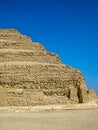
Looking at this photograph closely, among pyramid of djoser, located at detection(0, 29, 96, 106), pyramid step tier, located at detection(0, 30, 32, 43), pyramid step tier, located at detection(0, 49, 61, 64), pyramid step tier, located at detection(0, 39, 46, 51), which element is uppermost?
pyramid step tier, located at detection(0, 30, 32, 43)

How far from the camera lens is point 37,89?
27594 millimetres

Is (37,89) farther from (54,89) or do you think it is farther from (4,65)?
(4,65)

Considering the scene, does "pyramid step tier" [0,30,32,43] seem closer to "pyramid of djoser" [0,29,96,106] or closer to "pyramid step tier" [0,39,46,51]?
"pyramid step tier" [0,39,46,51]

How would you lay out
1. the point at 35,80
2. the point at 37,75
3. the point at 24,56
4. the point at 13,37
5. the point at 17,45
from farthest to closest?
the point at 13,37 → the point at 17,45 → the point at 24,56 → the point at 37,75 → the point at 35,80

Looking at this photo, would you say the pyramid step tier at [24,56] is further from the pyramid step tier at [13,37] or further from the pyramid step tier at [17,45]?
Answer: the pyramid step tier at [13,37]

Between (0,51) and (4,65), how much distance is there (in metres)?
3.58

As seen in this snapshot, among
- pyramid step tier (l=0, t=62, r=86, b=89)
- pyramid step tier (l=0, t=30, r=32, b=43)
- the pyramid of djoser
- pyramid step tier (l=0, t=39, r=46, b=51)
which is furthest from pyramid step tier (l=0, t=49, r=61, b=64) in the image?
pyramid step tier (l=0, t=30, r=32, b=43)

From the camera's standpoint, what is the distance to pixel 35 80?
90.6 feet

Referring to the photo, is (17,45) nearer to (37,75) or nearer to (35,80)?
(37,75)

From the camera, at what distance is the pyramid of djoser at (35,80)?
86.7 ft

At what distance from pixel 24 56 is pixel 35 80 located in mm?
3722

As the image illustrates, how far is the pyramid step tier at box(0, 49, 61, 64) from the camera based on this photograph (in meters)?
29.9

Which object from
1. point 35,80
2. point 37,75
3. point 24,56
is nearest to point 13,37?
point 24,56

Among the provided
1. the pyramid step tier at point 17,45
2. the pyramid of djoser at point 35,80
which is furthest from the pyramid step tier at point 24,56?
the pyramid step tier at point 17,45
